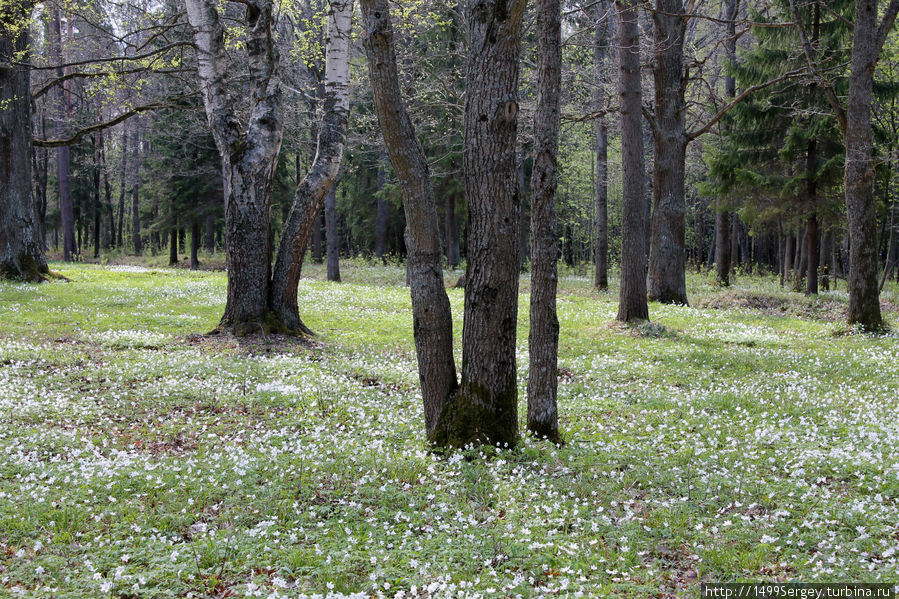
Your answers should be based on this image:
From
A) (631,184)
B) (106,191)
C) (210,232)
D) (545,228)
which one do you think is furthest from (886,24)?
(106,191)

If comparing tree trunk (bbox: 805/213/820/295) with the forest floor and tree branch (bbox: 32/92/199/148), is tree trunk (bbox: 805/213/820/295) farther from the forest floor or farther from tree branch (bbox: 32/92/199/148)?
tree branch (bbox: 32/92/199/148)

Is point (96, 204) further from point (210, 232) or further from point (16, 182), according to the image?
point (16, 182)

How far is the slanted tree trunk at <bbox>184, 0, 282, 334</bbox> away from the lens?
1223cm

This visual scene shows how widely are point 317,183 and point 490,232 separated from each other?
7650 millimetres

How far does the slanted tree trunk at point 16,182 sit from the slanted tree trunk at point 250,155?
10.6 metres

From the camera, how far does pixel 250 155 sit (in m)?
12.2

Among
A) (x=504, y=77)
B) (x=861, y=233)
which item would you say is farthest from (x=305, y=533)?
(x=861, y=233)

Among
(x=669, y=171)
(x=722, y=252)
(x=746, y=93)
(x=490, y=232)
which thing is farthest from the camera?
(x=722, y=252)

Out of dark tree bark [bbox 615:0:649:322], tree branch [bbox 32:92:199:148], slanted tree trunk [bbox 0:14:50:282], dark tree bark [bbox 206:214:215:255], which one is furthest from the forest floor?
dark tree bark [bbox 206:214:215:255]

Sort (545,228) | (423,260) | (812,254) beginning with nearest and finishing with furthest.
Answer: (545,228), (423,260), (812,254)

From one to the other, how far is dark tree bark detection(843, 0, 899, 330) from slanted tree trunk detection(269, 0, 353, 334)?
1107 cm

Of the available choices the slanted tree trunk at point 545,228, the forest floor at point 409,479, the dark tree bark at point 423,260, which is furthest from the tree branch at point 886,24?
the dark tree bark at point 423,260

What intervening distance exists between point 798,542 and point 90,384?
879cm

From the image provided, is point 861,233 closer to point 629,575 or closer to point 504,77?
point 504,77
